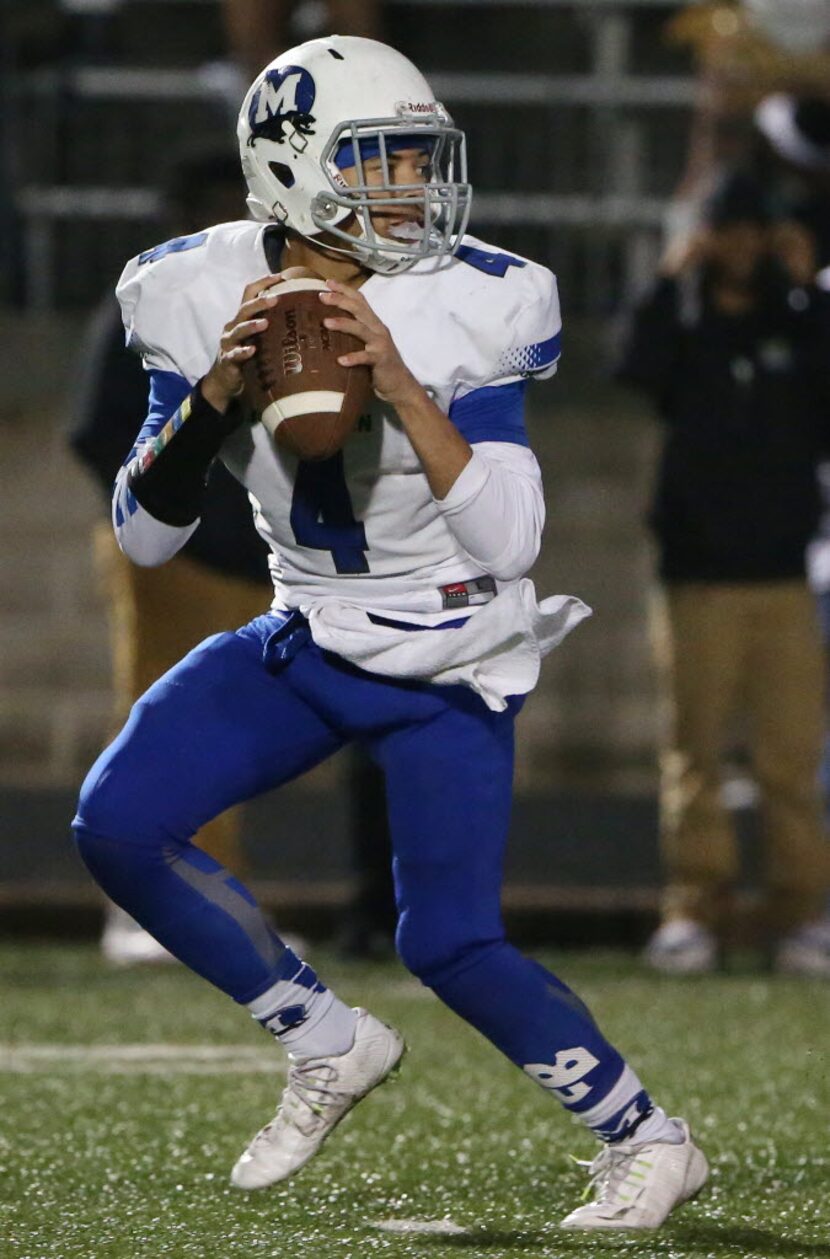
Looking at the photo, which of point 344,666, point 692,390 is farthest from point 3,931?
point 344,666

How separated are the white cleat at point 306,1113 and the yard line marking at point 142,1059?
100 centimetres

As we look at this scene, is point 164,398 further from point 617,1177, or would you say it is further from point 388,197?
point 617,1177

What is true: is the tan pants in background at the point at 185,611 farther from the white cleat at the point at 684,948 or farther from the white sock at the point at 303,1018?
the white sock at the point at 303,1018

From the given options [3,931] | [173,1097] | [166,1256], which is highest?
[166,1256]

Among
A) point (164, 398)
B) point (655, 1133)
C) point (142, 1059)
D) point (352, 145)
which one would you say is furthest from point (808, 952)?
point (352, 145)

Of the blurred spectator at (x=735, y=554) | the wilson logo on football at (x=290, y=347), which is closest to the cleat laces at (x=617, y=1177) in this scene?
the wilson logo on football at (x=290, y=347)

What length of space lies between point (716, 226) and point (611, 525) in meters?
2.75

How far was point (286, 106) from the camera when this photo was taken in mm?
3215

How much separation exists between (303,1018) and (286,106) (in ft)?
4.00

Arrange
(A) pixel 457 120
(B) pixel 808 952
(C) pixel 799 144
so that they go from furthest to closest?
(A) pixel 457 120
(C) pixel 799 144
(B) pixel 808 952

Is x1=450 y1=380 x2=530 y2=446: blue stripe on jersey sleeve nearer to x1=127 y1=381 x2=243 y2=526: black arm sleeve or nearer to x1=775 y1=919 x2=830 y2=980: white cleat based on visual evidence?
x1=127 y1=381 x2=243 y2=526: black arm sleeve

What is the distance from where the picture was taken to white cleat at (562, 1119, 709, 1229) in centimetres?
312

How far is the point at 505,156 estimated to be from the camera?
8844mm

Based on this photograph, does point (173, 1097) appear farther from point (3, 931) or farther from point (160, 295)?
point (3, 931)
